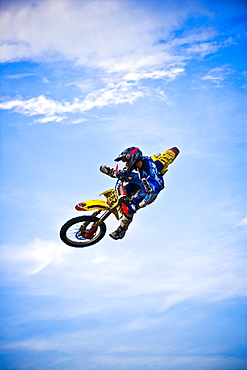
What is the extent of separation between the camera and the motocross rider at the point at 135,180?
477 inches

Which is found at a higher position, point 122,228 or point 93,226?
point 93,226

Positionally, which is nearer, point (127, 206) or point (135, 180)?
point (127, 206)

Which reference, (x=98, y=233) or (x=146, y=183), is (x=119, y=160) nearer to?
(x=146, y=183)

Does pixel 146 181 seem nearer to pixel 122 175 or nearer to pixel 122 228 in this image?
pixel 122 175

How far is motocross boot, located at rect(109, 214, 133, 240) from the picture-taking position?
40.4 ft

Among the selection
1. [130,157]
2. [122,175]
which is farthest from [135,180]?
[130,157]

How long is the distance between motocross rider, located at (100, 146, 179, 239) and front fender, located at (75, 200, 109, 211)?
57 cm

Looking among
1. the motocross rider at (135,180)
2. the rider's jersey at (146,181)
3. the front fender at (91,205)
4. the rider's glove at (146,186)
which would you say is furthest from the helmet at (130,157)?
the front fender at (91,205)

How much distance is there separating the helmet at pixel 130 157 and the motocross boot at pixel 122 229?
129 cm

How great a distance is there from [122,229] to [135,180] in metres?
1.41

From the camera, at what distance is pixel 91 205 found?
40.8ft

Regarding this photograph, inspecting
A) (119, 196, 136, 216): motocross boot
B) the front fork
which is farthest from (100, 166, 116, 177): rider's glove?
the front fork

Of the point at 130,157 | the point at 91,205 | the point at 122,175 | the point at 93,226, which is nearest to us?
the point at 130,157

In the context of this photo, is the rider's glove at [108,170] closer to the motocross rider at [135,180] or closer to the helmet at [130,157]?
the motocross rider at [135,180]
